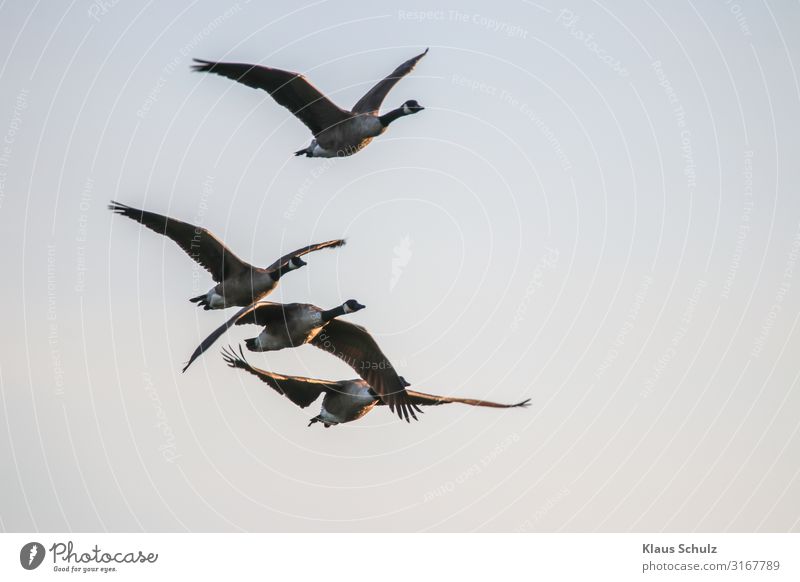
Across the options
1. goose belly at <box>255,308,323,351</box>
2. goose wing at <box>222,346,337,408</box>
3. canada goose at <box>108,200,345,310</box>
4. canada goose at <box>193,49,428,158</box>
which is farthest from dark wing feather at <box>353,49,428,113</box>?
goose wing at <box>222,346,337,408</box>

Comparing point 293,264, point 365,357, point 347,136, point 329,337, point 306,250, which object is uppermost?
point 347,136

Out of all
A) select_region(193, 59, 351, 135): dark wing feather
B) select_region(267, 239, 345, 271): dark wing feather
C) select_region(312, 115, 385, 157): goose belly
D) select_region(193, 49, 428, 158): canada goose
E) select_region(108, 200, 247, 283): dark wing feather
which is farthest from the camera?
select_region(312, 115, 385, 157): goose belly

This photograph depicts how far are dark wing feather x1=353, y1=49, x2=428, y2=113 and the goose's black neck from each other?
144 mm

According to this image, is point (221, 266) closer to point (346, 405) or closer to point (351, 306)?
point (351, 306)

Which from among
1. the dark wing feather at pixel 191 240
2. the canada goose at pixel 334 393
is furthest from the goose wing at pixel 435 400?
the dark wing feather at pixel 191 240

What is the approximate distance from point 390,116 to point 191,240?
239 cm

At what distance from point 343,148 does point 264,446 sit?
4.38 m

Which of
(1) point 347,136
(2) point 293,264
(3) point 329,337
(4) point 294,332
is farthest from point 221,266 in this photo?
(1) point 347,136

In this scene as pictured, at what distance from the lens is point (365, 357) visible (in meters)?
15.9

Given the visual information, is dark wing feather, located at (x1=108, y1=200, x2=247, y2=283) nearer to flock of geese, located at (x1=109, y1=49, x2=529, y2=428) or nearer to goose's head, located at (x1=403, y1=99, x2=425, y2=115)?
flock of geese, located at (x1=109, y1=49, x2=529, y2=428)

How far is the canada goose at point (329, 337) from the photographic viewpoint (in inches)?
619

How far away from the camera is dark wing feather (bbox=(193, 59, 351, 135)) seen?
15781 mm

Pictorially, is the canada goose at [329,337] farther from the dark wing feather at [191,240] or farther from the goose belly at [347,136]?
the goose belly at [347,136]
